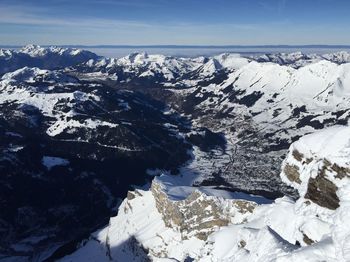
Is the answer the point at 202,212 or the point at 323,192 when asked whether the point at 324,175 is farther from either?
the point at 202,212

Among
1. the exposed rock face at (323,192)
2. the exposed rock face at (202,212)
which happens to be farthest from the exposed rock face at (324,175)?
the exposed rock face at (202,212)

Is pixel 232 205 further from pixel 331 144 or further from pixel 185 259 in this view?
pixel 331 144

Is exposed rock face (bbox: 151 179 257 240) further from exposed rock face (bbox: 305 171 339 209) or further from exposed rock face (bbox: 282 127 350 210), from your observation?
exposed rock face (bbox: 305 171 339 209)

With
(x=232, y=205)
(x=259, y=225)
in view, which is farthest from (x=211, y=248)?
(x=232, y=205)

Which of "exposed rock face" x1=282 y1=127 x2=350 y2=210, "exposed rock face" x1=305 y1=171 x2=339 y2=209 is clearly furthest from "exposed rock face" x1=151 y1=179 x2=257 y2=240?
"exposed rock face" x1=305 y1=171 x2=339 y2=209

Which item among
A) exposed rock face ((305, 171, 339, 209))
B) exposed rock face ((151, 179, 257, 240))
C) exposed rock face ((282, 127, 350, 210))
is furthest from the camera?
exposed rock face ((151, 179, 257, 240))

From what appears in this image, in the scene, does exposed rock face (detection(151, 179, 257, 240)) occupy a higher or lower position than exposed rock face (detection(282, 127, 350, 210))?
lower

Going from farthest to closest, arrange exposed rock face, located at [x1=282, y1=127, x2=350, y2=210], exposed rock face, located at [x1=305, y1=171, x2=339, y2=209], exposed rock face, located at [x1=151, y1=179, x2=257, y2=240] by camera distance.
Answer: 1. exposed rock face, located at [x1=151, y1=179, x2=257, y2=240]
2. exposed rock face, located at [x1=305, y1=171, x2=339, y2=209]
3. exposed rock face, located at [x1=282, y1=127, x2=350, y2=210]

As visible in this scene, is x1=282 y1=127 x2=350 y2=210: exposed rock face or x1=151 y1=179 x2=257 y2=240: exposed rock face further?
x1=151 y1=179 x2=257 y2=240: exposed rock face

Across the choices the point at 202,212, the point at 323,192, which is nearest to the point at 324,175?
the point at 323,192
